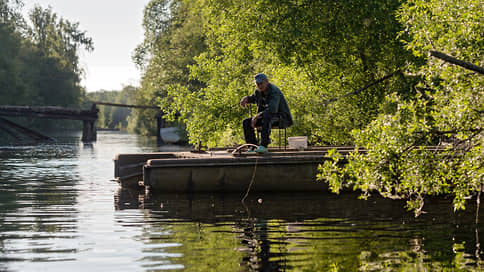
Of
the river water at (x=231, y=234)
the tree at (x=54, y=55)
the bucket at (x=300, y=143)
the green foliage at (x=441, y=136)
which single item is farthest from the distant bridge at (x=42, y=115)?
the green foliage at (x=441, y=136)

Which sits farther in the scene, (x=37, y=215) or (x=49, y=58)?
(x=49, y=58)

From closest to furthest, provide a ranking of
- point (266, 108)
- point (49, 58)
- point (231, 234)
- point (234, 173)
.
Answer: point (231, 234) → point (266, 108) → point (234, 173) → point (49, 58)

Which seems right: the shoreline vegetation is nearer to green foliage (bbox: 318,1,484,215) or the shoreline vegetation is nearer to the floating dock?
green foliage (bbox: 318,1,484,215)

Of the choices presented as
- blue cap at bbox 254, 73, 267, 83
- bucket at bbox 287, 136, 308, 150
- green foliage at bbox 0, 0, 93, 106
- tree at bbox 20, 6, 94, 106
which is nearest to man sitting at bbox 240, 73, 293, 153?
blue cap at bbox 254, 73, 267, 83

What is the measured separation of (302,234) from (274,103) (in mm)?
4108

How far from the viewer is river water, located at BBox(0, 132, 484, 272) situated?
704 cm

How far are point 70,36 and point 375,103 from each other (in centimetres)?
6460

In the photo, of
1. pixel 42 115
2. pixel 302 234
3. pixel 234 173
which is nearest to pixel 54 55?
pixel 42 115

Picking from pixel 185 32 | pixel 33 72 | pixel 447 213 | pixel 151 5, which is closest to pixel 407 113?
pixel 447 213

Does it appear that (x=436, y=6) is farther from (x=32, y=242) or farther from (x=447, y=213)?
(x=32, y=242)

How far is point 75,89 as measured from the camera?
254ft

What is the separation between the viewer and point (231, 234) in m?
8.88

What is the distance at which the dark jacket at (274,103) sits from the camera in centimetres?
1236

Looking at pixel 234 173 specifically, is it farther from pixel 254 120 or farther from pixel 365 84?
pixel 365 84
